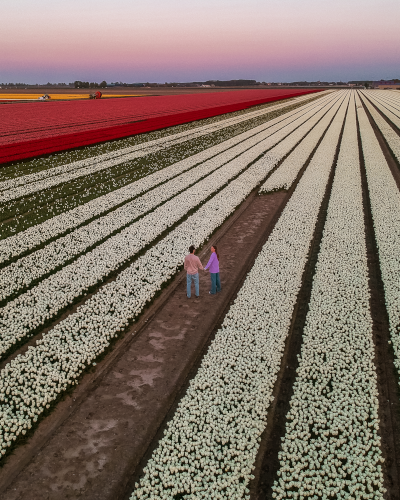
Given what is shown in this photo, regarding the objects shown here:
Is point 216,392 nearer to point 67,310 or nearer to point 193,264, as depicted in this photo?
point 193,264

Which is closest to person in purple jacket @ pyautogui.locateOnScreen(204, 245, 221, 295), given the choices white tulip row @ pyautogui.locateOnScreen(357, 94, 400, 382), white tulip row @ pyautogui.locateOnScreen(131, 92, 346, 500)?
white tulip row @ pyautogui.locateOnScreen(131, 92, 346, 500)

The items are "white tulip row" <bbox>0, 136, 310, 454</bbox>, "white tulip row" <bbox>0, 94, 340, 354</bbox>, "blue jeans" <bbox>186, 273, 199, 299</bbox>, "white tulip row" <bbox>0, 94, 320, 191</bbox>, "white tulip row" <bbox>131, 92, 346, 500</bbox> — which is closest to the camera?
"white tulip row" <bbox>131, 92, 346, 500</bbox>

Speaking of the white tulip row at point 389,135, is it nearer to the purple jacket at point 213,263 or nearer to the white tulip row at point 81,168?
the white tulip row at point 81,168

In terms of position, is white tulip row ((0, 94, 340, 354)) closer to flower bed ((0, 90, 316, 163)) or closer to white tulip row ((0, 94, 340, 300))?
white tulip row ((0, 94, 340, 300))

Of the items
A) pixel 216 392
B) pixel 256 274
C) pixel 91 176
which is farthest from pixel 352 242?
pixel 91 176

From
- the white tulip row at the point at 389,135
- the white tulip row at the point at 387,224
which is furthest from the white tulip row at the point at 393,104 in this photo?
the white tulip row at the point at 387,224

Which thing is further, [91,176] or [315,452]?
[91,176]
